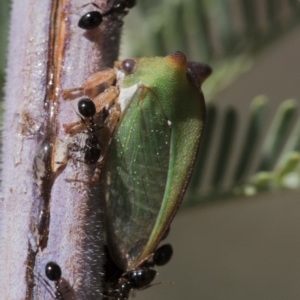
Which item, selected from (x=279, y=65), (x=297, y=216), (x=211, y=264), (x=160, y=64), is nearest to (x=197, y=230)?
(x=211, y=264)

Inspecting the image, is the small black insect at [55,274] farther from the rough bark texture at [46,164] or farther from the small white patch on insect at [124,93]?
the small white patch on insect at [124,93]

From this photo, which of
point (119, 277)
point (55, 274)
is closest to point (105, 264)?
point (119, 277)

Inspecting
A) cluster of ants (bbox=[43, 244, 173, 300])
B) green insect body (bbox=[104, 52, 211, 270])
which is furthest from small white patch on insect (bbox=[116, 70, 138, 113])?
cluster of ants (bbox=[43, 244, 173, 300])

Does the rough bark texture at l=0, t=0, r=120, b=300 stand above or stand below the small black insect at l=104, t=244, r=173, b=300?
above

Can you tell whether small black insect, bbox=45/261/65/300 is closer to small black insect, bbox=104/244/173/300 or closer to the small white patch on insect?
small black insect, bbox=104/244/173/300

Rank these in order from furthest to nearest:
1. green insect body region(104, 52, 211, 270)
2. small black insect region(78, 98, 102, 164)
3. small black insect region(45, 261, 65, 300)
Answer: green insect body region(104, 52, 211, 270) < small black insect region(78, 98, 102, 164) < small black insect region(45, 261, 65, 300)
